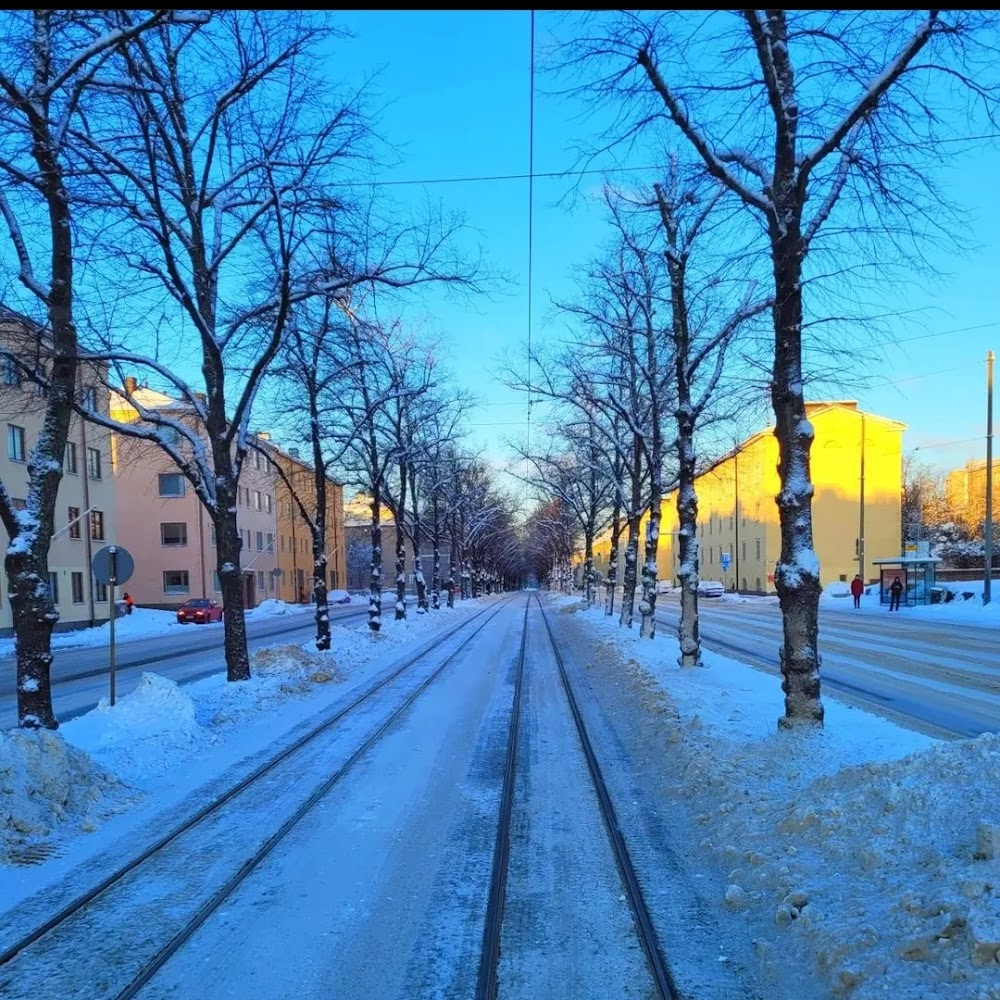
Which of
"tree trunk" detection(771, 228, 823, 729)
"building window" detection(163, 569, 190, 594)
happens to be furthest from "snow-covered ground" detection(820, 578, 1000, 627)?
"building window" detection(163, 569, 190, 594)

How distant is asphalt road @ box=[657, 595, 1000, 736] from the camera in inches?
452

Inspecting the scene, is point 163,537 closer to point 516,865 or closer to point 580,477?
point 580,477

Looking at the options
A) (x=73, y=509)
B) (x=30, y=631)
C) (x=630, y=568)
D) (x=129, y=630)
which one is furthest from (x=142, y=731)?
(x=73, y=509)

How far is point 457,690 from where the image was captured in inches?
584

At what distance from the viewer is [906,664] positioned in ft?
58.4

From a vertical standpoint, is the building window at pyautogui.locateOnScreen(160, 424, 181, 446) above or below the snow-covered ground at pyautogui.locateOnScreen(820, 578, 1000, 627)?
above

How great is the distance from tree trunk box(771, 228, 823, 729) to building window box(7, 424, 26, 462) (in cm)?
3332

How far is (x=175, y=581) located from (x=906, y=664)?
49.5 metres

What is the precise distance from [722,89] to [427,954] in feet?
25.3

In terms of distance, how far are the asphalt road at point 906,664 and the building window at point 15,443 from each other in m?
26.9

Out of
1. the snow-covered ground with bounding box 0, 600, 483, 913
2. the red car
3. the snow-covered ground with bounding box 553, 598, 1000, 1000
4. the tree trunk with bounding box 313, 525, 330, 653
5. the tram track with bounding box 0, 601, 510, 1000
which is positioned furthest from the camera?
the red car

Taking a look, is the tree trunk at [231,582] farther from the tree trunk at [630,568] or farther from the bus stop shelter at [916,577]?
the bus stop shelter at [916,577]

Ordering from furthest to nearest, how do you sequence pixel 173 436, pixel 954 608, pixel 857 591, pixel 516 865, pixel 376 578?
pixel 857 591 → pixel 954 608 → pixel 376 578 → pixel 173 436 → pixel 516 865

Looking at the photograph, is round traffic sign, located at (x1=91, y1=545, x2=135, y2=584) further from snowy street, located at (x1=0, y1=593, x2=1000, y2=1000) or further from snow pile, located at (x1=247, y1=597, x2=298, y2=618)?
snow pile, located at (x1=247, y1=597, x2=298, y2=618)
